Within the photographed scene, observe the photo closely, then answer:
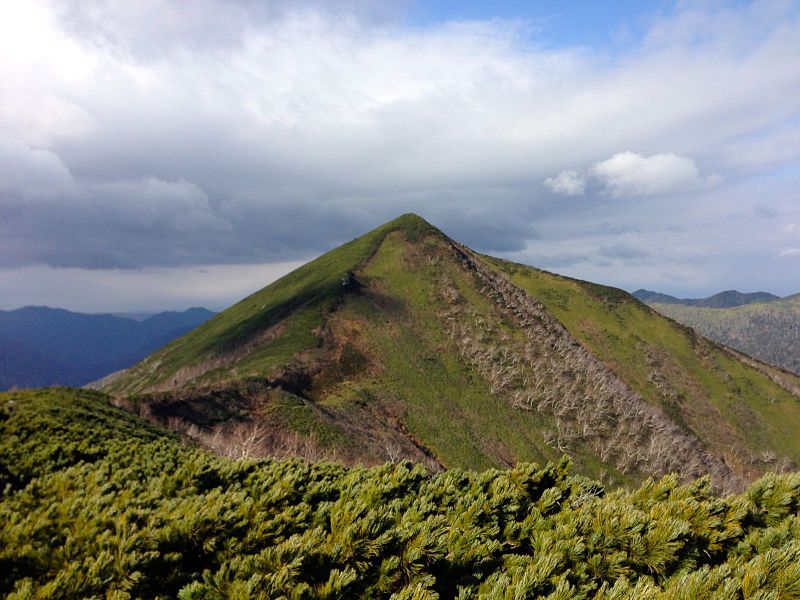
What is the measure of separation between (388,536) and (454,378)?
9036cm

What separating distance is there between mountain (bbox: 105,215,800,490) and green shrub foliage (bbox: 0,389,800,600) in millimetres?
38742

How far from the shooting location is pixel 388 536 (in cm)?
1125

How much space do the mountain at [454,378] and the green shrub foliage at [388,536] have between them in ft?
127

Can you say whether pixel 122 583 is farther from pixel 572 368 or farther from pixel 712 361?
pixel 712 361

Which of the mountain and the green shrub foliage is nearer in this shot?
the green shrub foliage

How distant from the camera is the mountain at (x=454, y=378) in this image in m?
65.1

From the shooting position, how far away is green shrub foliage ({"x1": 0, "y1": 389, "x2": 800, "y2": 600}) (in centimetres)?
952

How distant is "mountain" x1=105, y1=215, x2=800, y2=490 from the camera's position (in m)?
65.1

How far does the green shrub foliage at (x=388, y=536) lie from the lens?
375 inches

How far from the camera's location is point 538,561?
11.3 meters

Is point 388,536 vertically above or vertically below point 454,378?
above

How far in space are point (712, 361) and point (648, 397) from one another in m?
47.8

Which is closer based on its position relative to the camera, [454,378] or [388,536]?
[388,536]

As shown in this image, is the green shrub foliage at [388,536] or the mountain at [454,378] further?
the mountain at [454,378]
